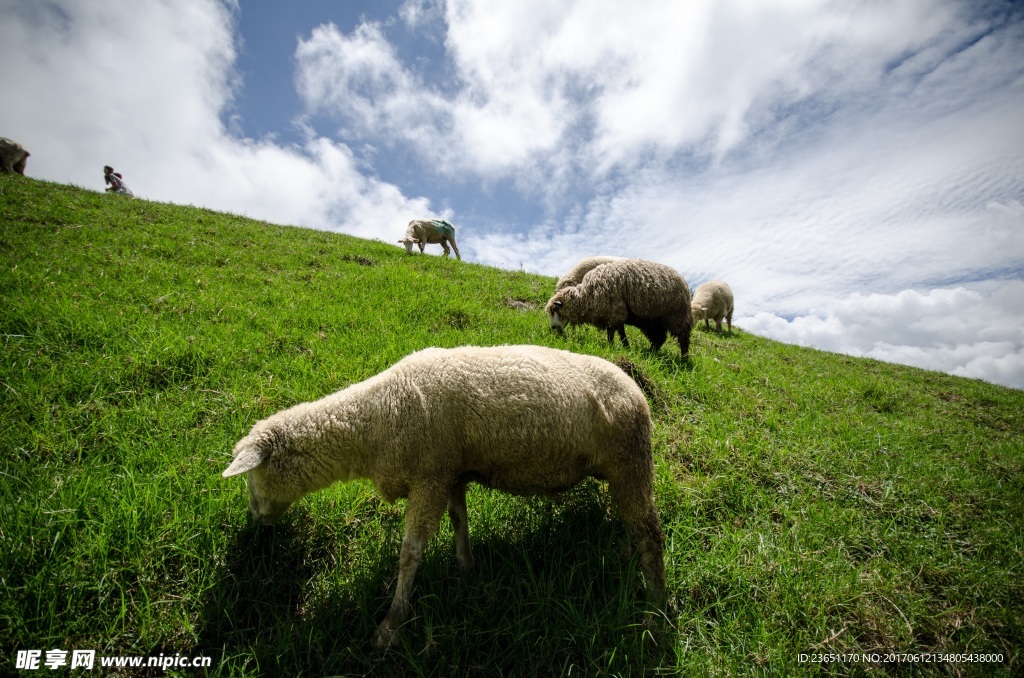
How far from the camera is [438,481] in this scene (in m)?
2.59

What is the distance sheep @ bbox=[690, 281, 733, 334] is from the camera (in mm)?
14453

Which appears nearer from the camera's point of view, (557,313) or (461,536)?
(461,536)

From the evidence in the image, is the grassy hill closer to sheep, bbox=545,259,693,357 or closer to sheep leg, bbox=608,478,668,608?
sheep leg, bbox=608,478,668,608

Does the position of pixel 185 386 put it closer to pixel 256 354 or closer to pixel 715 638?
pixel 256 354

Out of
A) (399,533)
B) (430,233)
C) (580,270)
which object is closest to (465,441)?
(399,533)

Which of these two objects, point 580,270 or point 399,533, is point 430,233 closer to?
point 580,270

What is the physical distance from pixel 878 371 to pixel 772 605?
14930 mm

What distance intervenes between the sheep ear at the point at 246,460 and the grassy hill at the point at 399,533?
0.66 m

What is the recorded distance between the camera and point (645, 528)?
2.79 metres

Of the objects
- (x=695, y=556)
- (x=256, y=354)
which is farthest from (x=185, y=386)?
(x=695, y=556)

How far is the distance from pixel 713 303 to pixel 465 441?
1458 cm

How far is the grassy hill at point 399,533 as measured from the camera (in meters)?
2.35

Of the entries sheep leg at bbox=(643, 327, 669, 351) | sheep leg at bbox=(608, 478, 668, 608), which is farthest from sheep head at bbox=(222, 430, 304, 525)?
sheep leg at bbox=(643, 327, 669, 351)

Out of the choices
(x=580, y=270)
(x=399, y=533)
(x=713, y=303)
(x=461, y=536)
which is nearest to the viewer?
(x=461, y=536)
